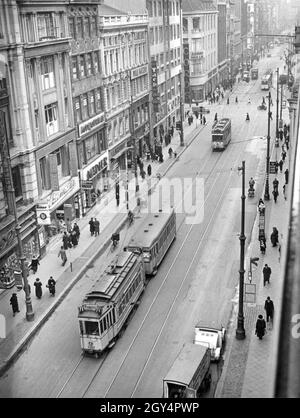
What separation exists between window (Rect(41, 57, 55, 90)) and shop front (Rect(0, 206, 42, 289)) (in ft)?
27.6

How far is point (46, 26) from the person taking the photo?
34969mm

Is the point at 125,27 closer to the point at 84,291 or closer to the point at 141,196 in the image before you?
the point at 141,196

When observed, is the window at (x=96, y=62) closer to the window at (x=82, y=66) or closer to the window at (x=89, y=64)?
the window at (x=89, y=64)

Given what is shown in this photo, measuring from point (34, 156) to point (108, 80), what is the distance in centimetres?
1763

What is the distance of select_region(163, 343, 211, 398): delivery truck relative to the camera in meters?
17.7

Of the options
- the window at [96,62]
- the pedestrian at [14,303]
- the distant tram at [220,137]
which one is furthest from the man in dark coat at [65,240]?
the distant tram at [220,137]

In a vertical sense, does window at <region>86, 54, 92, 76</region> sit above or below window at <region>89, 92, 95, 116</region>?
above

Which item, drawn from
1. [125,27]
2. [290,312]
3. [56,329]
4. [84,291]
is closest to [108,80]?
[125,27]

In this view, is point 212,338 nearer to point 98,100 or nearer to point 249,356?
point 249,356

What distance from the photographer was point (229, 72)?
12706 cm

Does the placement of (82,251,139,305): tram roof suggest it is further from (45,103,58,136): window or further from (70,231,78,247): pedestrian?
(45,103,58,136): window

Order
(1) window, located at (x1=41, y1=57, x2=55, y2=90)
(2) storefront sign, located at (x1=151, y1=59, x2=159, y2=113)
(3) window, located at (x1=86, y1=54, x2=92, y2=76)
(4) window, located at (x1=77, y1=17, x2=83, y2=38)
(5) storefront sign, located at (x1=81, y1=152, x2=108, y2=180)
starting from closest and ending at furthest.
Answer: (1) window, located at (x1=41, y1=57, x2=55, y2=90) → (4) window, located at (x1=77, y1=17, x2=83, y2=38) → (5) storefront sign, located at (x1=81, y1=152, x2=108, y2=180) → (3) window, located at (x1=86, y1=54, x2=92, y2=76) → (2) storefront sign, located at (x1=151, y1=59, x2=159, y2=113)

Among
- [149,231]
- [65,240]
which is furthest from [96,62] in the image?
[149,231]

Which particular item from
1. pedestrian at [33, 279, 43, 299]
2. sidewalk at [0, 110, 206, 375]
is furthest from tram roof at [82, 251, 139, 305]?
pedestrian at [33, 279, 43, 299]
